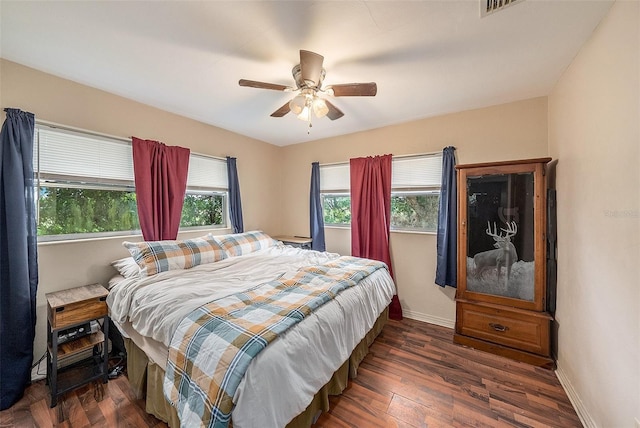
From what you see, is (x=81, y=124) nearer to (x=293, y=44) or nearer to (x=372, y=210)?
(x=293, y=44)

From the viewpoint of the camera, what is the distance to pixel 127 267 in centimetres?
221

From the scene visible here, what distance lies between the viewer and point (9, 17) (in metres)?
1.42

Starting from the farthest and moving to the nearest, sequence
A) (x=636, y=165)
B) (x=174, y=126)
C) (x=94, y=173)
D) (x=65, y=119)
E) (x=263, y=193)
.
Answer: (x=263, y=193), (x=174, y=126), (x=94, y=173), (x=65, y=119), (x=636, y=165)

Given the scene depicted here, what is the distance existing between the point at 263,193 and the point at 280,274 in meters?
2.11

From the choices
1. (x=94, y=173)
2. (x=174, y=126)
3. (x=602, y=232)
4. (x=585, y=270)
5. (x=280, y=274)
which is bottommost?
(x=280, y=274)

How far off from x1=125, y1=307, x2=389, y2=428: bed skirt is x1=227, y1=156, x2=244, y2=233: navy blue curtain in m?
1.81

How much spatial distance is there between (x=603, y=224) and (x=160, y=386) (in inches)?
114

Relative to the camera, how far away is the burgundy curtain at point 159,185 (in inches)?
97.4

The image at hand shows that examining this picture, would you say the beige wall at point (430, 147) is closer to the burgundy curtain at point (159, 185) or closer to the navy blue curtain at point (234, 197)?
the navy blue curtain at point (234, 197)

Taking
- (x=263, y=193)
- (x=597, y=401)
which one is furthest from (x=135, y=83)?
(x=597, y=401)

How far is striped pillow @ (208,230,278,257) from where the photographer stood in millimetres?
2809

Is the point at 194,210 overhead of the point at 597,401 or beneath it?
overhead

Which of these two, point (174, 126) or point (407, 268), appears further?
point (407, 268)

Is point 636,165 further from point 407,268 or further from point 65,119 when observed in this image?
point 65,119
